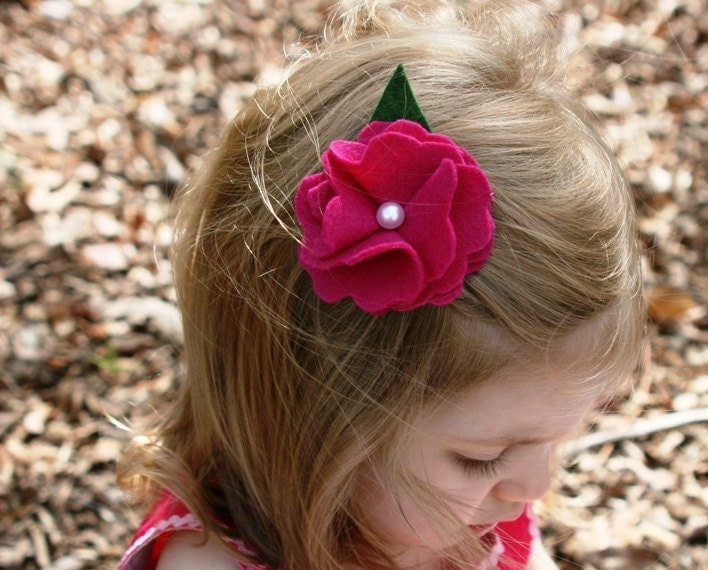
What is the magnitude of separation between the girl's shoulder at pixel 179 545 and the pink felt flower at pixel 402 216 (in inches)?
25.0

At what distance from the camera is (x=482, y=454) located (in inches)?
51.6

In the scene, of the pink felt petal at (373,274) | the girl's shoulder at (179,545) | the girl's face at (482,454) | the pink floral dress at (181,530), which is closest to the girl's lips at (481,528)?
the girl's face at (482,454)

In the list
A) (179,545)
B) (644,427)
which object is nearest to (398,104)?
(179,545)

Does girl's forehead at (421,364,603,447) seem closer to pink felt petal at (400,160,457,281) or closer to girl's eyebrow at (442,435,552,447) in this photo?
girl's eyebrow at (442,435,552,447)

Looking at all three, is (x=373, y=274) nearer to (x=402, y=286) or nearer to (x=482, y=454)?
(x=402, y=286)

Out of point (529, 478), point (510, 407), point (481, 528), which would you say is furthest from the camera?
point (481, 528)

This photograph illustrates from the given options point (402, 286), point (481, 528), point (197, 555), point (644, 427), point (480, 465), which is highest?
point (402, 286)

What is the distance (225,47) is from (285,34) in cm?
23

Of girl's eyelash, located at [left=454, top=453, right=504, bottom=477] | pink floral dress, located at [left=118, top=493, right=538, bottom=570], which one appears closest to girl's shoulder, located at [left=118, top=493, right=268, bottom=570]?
pink floral dress, located at [left=118, top=493, right=538, bottom=570]

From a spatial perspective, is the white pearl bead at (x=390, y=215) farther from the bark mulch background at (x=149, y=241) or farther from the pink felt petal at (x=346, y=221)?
the bark mulch background at (x=149, y=241)

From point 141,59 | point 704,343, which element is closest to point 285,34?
point 141,59

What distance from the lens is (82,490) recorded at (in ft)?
6.95

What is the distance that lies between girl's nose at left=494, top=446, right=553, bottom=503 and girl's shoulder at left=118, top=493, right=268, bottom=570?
46cm

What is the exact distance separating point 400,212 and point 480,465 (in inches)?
16.7
